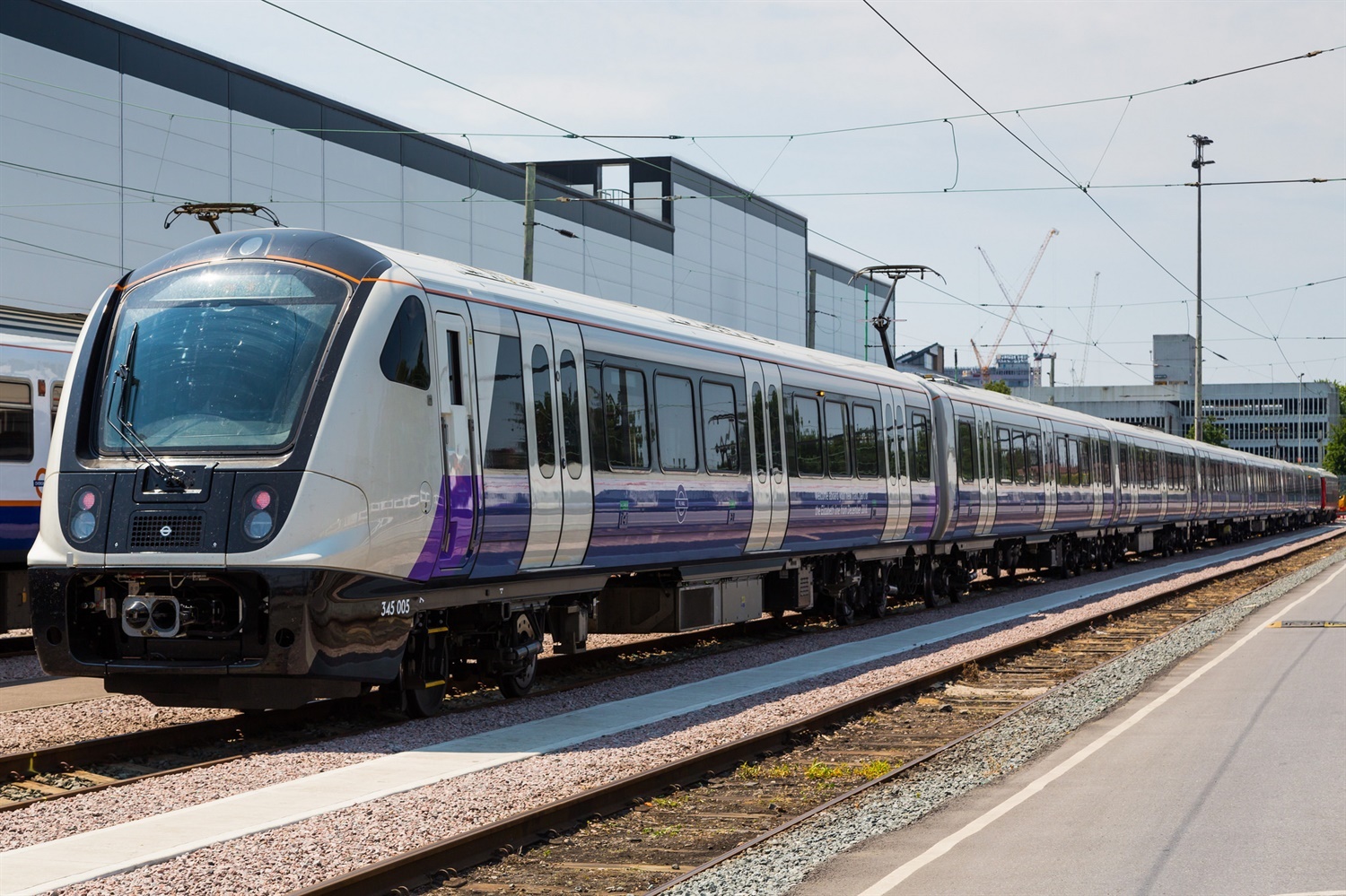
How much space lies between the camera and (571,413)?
43.1 feet

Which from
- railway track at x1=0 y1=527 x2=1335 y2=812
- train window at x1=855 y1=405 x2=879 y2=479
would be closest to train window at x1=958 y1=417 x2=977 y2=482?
train window at x1=855 y1=405 x2=879 y2=479

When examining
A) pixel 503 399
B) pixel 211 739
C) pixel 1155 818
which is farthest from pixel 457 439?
pixel 1155 818

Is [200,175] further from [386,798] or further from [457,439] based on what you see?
[386,798]

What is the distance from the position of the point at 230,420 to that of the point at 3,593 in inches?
310

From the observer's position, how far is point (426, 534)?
10930 mm

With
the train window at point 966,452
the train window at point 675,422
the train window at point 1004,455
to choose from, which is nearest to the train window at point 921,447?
the train window at point 966,452

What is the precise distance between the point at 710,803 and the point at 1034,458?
22.1 m

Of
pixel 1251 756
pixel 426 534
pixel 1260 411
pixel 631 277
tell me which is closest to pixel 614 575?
pixel 426 534

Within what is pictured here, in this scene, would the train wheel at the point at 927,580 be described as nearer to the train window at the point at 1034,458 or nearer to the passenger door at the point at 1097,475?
the train window at the point at 1034,458

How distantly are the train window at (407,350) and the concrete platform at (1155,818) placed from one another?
492cm

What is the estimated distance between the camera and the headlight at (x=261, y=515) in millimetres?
9969

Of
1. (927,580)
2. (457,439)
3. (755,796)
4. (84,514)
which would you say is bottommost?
(755,796)

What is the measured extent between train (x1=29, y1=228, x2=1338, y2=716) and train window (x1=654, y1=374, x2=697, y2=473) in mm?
40

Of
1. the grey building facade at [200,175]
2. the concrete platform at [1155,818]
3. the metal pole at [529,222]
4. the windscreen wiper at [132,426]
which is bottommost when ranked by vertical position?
the concrete platform at [1155,818]
